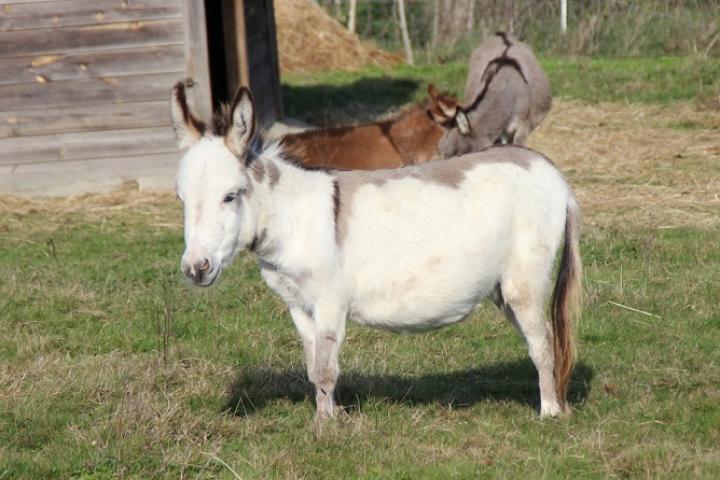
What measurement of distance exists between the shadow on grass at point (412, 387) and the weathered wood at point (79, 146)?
21.3 ft

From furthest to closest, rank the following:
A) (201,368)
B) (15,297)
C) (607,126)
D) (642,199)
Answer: (607,126) → (642,199) → (15,297) → (201,368)

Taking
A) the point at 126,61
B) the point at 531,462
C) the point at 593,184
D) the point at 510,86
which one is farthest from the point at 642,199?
the point at 531,462

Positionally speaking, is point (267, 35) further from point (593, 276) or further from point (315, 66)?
point (593, 276)

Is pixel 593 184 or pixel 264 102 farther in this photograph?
pixel 264 102

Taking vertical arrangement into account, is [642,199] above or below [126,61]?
below

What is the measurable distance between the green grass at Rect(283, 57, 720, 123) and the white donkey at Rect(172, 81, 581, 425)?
33.3 ft

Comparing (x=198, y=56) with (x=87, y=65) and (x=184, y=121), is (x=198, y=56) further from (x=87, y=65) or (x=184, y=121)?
(x=184, y=121)

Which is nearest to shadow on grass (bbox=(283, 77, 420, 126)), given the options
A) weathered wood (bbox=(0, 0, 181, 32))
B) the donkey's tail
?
weathered wood (bbox=(0, 0, 181, 32))

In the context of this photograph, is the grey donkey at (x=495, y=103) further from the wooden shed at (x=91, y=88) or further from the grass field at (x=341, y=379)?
the wooden shed at (x=91, y=88)

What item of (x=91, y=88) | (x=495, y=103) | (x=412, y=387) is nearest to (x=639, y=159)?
(x=495, y=103)

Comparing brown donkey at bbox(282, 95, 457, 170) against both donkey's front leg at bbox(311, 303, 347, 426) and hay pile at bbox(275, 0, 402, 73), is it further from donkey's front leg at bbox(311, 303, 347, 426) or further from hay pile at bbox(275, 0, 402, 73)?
hay pile at bbox(275, 0, 402, 73)

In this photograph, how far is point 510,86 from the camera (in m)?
11.8

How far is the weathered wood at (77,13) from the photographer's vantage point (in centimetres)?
1196

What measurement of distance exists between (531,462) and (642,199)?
6372 mm
